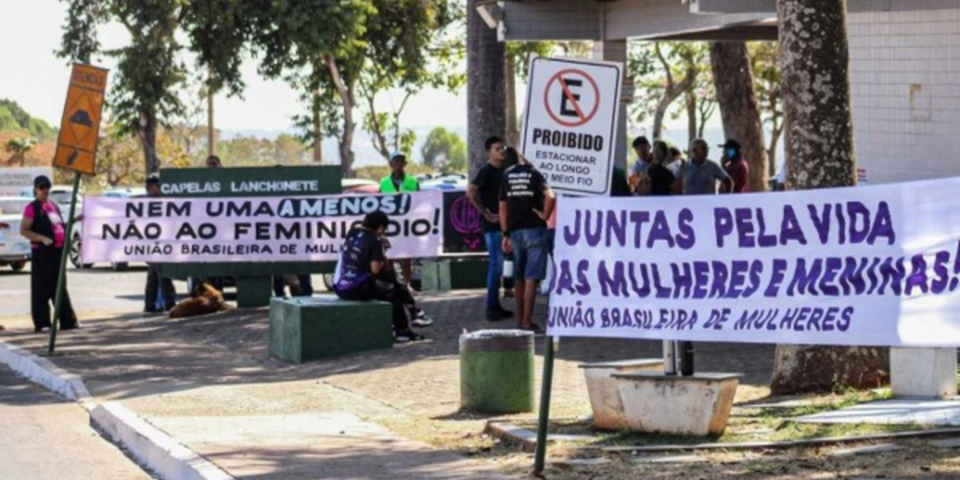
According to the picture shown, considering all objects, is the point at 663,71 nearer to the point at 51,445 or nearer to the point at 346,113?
the point at 346,113

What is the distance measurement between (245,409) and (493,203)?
6043mm

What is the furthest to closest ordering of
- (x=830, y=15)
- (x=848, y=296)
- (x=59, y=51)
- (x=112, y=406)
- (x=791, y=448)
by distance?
(x=59, y=51), (x=112, y=406), (x=830, y=15), (x=791, y=448), (x=848, y=296)

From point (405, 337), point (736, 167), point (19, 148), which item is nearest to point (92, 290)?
point (736, 167)

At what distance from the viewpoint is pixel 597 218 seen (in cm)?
1084

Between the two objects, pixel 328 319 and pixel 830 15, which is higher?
pixel 830 15

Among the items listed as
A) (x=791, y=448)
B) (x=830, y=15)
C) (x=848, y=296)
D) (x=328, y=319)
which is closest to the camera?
(x=848, y=296)

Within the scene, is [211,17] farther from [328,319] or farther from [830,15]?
[830,15]

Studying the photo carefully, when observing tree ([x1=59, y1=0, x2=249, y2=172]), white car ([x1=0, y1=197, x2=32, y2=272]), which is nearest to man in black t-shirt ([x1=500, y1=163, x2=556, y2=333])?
white car ([x1=0, y1=197, x2=32, y2=272])

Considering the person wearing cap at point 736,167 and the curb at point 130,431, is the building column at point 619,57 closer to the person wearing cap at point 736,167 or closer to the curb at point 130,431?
the person wearing cap at point 736,167

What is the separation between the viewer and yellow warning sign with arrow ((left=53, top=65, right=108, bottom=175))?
17953 mm

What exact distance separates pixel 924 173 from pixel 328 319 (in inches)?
230

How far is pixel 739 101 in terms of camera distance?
29.7 meters

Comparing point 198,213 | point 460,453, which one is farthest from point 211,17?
point 460,453

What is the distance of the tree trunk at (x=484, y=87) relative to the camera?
23484 millimetres
